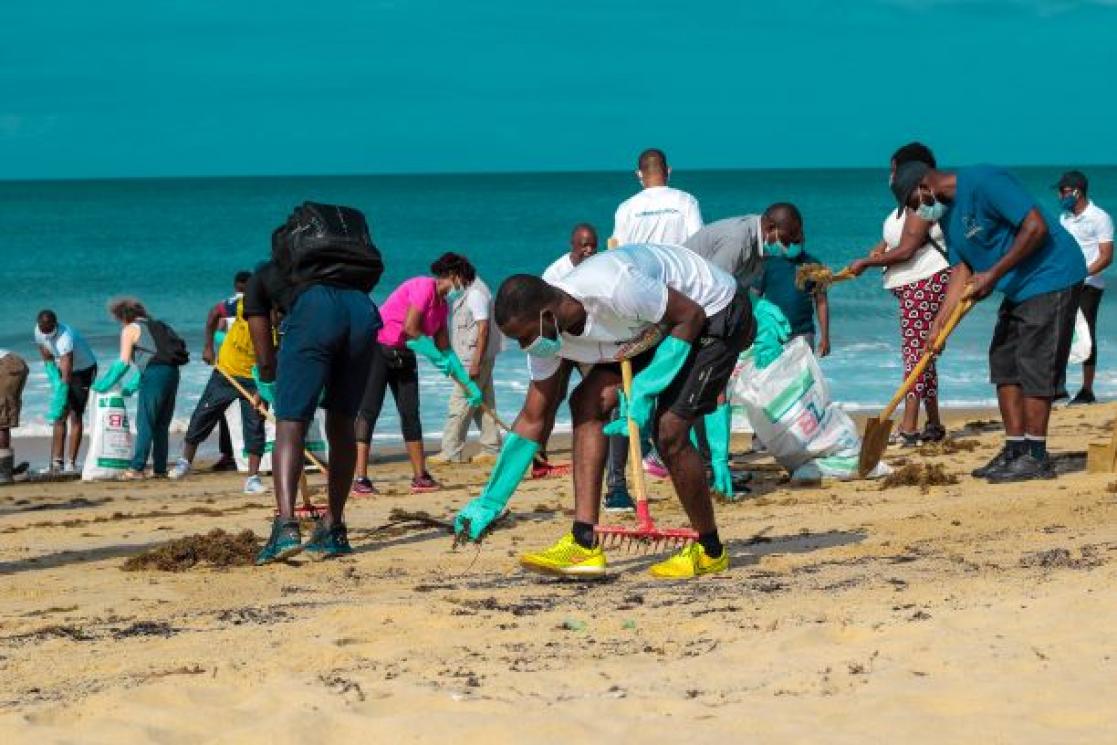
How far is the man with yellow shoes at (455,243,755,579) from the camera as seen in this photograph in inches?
243

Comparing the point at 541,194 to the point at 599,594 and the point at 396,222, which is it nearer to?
the point at 396,222

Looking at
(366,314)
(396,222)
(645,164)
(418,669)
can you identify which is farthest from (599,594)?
(396,222)

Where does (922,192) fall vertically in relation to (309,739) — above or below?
above

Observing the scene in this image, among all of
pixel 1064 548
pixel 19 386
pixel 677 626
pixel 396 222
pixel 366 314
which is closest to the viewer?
pixel 677 626

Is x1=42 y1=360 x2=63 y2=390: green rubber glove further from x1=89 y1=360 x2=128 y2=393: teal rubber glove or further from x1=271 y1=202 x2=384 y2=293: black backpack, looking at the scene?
x1=271 y1=202 x2=384 y2=293: black backpack

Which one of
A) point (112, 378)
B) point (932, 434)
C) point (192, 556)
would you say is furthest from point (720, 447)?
point (112, 378)

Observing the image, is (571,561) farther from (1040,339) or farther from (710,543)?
(1040,339)

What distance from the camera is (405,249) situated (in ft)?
173

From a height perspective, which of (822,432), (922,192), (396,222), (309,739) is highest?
(396,222)

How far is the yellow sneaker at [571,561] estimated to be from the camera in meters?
6.54

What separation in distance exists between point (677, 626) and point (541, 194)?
292ft

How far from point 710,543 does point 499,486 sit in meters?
0.82

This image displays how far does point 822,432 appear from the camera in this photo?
31.0 feet

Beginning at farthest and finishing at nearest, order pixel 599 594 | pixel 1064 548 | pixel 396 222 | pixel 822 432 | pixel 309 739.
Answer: pixel 396 222 < pixel 822 432 < pixel 1064 548 < pixel 599 594 < pixel 309 739
